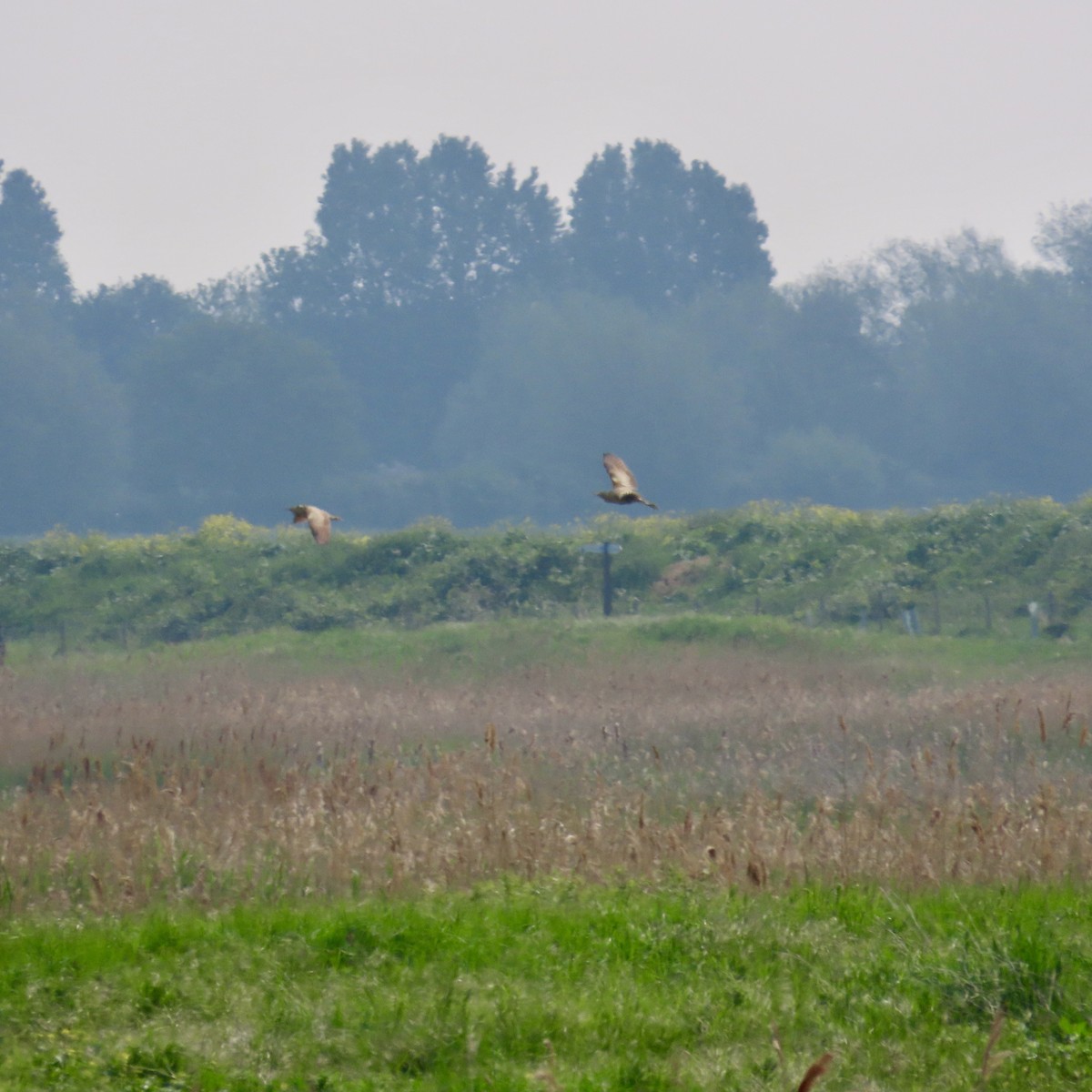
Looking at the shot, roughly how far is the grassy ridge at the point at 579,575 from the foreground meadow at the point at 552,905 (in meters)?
9.65

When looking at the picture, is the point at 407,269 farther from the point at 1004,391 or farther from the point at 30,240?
the point at 1004,391

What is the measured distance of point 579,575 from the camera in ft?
80.0

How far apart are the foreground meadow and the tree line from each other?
4518 centimetres

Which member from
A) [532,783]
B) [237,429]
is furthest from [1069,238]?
[532,783]

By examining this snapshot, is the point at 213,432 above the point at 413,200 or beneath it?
beneath

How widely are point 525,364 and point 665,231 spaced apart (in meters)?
15.6

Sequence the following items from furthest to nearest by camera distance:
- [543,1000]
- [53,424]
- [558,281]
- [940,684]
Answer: [558,281], [53,424], [940,684], [543,1000]

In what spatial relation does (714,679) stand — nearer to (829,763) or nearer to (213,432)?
(829,763)

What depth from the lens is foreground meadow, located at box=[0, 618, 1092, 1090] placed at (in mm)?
4449

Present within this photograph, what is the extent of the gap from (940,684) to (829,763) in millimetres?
5451

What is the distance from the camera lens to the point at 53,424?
2210 inches

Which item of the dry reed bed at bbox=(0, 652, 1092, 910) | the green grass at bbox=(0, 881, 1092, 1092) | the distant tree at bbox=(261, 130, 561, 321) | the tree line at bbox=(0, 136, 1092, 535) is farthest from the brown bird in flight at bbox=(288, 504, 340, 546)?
the distant tree at bbox=(261, 130, 561, 321)

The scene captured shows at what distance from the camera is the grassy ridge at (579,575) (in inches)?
869

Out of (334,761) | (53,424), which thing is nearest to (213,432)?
(53,424)
